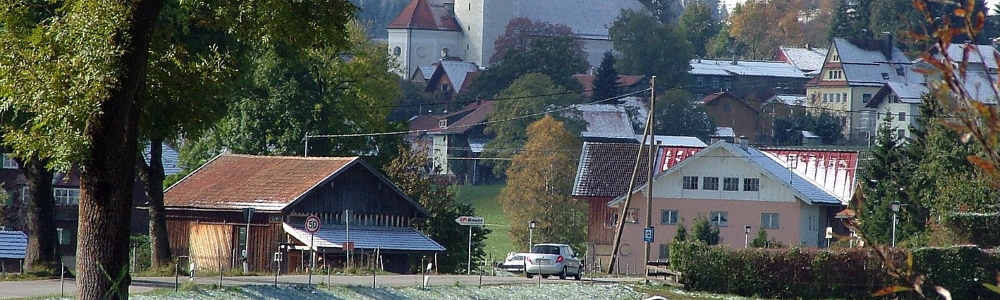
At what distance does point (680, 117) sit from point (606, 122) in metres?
7.86

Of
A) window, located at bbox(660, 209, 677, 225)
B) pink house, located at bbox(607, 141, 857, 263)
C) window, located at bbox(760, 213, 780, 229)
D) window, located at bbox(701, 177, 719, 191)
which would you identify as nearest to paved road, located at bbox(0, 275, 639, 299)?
pink house, located at bbox(607, 141, 857, 263)

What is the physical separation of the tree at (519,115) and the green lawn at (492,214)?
183 cm

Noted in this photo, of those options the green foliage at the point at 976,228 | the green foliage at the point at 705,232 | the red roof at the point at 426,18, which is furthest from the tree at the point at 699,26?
the green foliage at the point at 976,228

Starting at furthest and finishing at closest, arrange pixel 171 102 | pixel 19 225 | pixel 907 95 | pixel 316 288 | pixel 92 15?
pixel 907 95 < pixel 19 225 < pixel 316 288 < pixel 171 102 < pixel 92 15

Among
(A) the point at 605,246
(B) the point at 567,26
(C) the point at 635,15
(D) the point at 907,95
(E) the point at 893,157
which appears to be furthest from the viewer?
(B) the point at 567,26

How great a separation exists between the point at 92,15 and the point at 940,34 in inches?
332

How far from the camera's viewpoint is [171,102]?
48.8ft

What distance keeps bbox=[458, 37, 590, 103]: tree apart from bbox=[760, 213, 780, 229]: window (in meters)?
57.6

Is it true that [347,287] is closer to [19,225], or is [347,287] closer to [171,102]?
[171,102]

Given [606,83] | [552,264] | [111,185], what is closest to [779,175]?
[552,264]

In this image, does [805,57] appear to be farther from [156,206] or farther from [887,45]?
[156,206]

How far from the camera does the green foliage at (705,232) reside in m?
66.6

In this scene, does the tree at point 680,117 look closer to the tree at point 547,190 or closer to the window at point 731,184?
the tree at point 547,190

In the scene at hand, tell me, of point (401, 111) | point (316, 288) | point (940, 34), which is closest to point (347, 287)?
point (316, 288)
